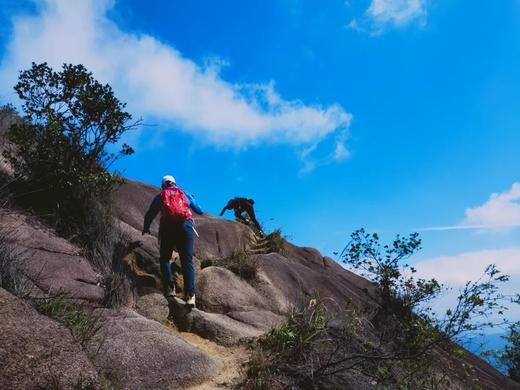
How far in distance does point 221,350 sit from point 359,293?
862 centimetres

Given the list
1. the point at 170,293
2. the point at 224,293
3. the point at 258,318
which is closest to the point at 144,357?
the point at 170,293

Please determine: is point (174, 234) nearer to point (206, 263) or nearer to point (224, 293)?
point (224, 293)

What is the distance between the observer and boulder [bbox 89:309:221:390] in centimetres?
522

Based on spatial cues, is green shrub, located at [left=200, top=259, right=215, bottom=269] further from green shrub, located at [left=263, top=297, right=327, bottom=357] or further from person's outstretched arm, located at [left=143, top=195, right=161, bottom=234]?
green shrub, located at [left=263, top=297, right=327, bottom=357]

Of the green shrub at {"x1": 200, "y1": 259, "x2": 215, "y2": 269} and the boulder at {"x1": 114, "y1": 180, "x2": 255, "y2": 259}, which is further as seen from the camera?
the boulder at {"x1": 114, "y1": 180, "x2": 255, "y2": 259}

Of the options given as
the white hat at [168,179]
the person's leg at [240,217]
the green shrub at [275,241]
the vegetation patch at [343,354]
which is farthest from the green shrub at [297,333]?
the person's leg at [240,217]

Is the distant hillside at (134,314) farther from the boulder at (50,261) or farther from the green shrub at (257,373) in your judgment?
the green shrub at (257,373)

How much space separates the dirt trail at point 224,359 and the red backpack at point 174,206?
2.07m

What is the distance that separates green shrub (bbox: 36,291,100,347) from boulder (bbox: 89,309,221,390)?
0.18 metres

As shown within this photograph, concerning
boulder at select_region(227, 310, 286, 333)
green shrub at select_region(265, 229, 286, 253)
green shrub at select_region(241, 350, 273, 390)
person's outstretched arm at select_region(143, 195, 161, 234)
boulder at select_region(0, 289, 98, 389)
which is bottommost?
boulder at select_region(0, 289, 98, 389)

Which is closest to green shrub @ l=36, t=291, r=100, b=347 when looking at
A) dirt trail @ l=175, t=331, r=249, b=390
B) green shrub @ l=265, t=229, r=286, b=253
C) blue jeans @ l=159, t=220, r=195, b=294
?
dirt trail @ l=175, t=331, r=249, b=390

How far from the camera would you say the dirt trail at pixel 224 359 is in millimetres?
5812

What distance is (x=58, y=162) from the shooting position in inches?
367

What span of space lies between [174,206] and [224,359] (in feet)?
9.73
